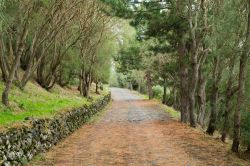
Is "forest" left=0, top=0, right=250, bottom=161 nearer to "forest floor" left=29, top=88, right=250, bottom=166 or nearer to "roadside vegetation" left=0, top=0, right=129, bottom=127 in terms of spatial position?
"roadside vegetation" left=0, top=0, right=129, bottom=127

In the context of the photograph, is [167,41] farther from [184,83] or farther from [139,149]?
[139,149]

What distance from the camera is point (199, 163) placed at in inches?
529

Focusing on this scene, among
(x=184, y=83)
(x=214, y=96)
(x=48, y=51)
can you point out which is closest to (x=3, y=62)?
(x=48, y=51)

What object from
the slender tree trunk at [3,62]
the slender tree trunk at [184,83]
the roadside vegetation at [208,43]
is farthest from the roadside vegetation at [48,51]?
the slender tree trunk at [184,83]

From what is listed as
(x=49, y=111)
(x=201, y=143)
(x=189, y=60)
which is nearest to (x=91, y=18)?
(x=189, y=60)

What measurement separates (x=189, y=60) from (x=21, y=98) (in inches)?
399

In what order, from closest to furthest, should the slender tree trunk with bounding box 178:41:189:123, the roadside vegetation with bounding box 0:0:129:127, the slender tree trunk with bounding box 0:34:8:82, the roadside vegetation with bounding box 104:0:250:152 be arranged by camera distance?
the roadside vegetation with bounding box 104:0:250:152, the roadside vegetation with bounding box 0:0:129:127, the slender tree trunk with bounding box 0:34:8:82, the slender tree trunk with bounding box 178:41:189:123

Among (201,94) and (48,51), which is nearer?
(201,94)

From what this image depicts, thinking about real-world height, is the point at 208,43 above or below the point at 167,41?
below

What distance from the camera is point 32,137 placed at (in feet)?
44.9

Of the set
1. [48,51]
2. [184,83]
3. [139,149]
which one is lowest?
[139,149]

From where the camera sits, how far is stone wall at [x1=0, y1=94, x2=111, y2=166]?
444 inches

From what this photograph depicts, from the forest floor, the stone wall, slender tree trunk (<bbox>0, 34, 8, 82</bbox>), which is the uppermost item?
slender tree trunk (<bbox>0, 34, 8, 82</bbox>)

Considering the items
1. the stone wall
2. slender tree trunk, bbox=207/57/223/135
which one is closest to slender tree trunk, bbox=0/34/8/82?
the stone wall
